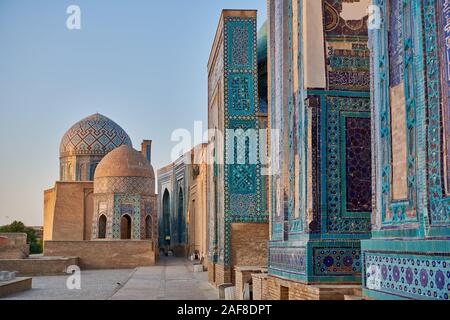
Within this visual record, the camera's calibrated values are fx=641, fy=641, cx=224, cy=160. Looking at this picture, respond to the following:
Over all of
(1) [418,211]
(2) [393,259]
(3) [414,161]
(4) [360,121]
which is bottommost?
(2) [393,259]

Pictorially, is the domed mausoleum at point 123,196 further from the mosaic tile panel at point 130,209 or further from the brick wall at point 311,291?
the brick wall at point 311,291

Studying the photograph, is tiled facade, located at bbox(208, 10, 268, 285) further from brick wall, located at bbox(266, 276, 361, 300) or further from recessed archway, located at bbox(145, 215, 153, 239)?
recessed archway, located at bbox(145, 215, 153, 239)

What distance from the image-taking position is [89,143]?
31781mm

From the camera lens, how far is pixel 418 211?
3.88m

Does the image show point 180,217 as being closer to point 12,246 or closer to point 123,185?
point 123,185

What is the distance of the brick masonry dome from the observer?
26.0 metres

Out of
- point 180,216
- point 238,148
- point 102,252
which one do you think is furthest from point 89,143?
point 238,148

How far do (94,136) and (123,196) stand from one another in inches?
274

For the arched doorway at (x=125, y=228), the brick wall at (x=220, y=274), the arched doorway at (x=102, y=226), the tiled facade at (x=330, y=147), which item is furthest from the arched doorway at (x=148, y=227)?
the tiled facade at (x=330, y=147)

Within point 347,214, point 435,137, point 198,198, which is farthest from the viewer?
point 198,198

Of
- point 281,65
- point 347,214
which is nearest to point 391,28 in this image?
point 347,214

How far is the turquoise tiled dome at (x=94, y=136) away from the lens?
104 ft

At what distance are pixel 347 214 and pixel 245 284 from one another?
3933mm

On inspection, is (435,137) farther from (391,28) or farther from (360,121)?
(360,121)
